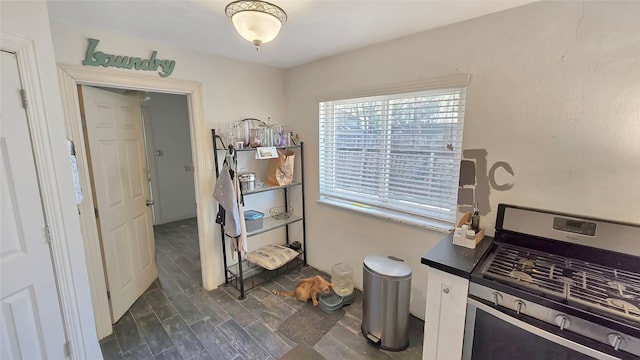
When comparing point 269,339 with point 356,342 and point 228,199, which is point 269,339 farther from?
point 228,199

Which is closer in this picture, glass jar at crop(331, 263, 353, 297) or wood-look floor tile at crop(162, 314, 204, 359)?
wood-look floor tile at crop(162, 314, 204, 359)

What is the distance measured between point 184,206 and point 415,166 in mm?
4539

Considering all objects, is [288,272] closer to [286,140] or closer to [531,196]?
[286,140]

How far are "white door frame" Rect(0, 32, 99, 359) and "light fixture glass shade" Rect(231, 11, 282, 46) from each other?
1.08m

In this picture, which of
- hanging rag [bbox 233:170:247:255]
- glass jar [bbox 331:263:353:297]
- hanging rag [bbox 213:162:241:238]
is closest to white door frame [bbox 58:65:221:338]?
hanging rag [bbox 213:162:241:238]

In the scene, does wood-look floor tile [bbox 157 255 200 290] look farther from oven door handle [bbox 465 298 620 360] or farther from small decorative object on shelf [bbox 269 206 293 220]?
oven door handle [bbox 465 298 620 360]

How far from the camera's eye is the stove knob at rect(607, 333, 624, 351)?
1.01 meters

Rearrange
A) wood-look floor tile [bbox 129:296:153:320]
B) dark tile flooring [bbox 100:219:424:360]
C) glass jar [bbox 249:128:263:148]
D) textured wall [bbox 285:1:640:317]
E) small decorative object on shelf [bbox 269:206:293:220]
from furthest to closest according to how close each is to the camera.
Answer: small decorative object on shelf [bbox 269:206:293:220] < glass jar [bbox 249:128:263:148] < wood-look floor tile [bbox 129:296:153:320] < dark tile flooring [bbox 100:219:424:360] < textured wall [bbox 285:1:640:317]

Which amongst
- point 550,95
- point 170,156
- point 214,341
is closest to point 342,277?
point 214,341

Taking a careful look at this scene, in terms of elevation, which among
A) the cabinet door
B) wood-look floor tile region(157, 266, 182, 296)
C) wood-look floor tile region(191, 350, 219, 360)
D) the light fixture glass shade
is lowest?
wood-look floor tile region(191, 350, 219, 360)

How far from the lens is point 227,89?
2709mm

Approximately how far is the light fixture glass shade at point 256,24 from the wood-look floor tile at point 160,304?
8.06 feet

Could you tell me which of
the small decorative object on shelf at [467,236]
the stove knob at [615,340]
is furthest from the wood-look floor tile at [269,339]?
the stove knob at [615,340]

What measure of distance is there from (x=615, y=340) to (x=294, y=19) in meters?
2.26
